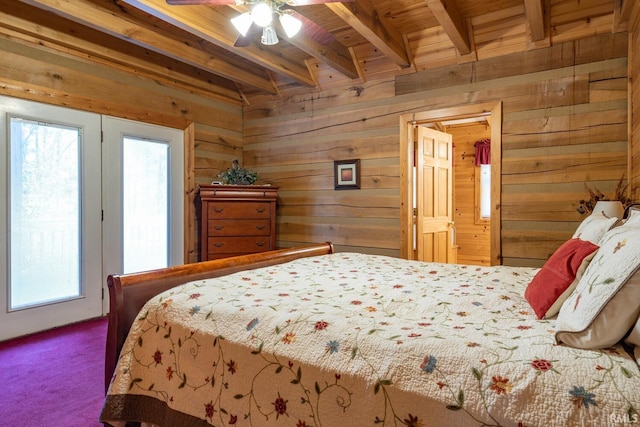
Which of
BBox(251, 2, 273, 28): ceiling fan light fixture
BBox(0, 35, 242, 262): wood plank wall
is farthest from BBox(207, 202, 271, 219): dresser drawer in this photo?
BBox(251, 2, 273, 28): ceiling fan light fixture

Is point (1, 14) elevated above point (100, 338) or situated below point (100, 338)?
above

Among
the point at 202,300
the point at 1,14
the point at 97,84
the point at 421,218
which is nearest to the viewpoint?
the point at 202,300

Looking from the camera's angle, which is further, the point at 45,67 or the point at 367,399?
the point at 45,67

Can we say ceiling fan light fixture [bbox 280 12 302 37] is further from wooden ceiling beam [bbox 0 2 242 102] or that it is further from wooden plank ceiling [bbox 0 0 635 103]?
wooden ceiling beam [bbox 0 2 242 102]

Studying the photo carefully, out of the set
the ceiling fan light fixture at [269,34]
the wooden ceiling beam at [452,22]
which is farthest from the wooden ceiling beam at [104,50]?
the wooden ceiling beam at [452,22]

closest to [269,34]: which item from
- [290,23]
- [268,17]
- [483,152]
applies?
[290,23]

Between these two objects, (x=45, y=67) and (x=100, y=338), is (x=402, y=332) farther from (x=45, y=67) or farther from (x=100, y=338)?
(x=45, y=67)

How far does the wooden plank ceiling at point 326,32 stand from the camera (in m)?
2.81

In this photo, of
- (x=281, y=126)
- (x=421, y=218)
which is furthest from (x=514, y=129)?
(x=281, y=126)

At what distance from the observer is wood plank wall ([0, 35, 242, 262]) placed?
305 centimetres

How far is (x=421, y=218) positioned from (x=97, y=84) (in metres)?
3.38

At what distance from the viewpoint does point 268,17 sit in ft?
7.13

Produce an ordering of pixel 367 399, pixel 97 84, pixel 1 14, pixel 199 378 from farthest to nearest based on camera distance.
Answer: pixel 97 84 < pixel 1 14 < pixel 199 378 < pixel 367 399

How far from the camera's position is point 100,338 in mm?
3053
